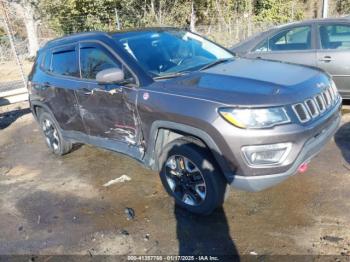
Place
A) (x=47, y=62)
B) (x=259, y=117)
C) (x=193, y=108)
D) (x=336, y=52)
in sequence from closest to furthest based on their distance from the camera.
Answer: (x=259, y=117)
(x=193, y=108)
(x=47, y=62)
(x=336, y=52)

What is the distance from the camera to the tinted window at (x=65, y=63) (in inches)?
188

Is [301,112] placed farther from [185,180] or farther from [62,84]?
[62,84]

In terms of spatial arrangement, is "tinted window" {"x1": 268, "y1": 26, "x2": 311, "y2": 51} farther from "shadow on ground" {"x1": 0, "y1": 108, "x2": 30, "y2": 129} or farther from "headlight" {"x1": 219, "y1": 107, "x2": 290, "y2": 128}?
"shadow on ground" {"x1": 0, "y1": 108, "x2": 30, "y2": 129}

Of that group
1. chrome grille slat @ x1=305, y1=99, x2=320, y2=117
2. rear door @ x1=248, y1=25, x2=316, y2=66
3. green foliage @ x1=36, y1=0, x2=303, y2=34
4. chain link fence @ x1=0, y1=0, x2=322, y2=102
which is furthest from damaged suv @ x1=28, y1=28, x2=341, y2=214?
green foliage @ x1=36, y1=0, x2=303, y2=34

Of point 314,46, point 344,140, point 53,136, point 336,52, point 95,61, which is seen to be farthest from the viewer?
point 314,46

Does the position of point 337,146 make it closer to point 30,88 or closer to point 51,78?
point 51,78

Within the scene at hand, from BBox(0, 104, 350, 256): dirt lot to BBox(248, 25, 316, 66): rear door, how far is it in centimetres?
181

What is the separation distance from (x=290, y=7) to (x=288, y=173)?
18.2 metres

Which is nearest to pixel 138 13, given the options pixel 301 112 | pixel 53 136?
pixel 53 136

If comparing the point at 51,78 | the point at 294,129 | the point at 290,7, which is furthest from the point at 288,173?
the point at 290,7

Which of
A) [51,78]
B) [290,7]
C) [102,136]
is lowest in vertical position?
[290,7]

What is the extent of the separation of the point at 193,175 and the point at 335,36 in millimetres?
4113

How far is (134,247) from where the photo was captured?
133 inches

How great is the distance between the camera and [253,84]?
3.34 meters
